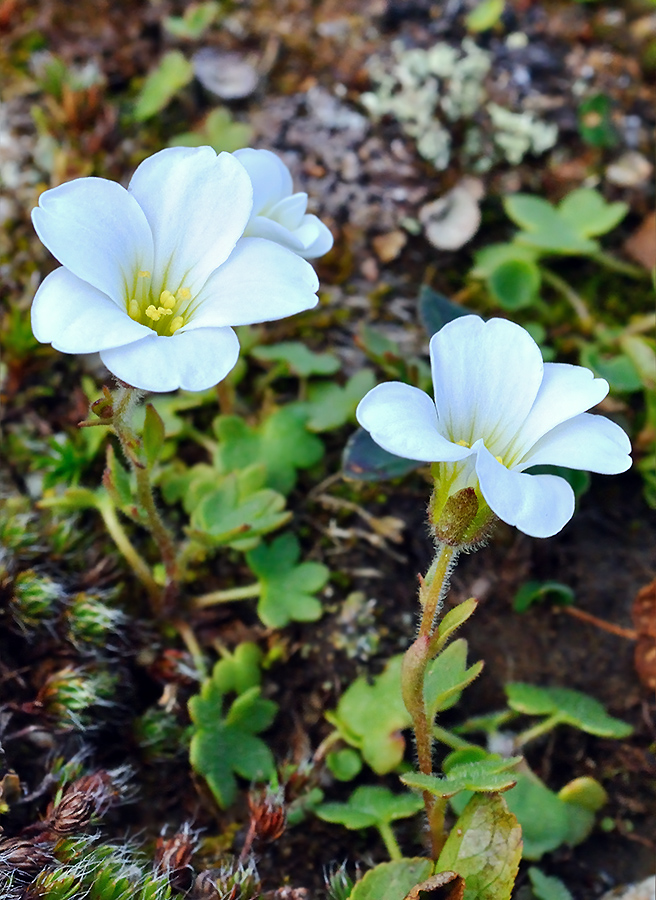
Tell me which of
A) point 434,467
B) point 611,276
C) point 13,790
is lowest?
point 13,790

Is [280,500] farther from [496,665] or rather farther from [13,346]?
[13,346]

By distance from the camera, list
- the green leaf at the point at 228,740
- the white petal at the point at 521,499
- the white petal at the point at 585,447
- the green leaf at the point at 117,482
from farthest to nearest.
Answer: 1. the green leaf at the point at 228,740
2. the green leaf at the point at 117,482
3. the white petal at the point at 585,447
4. the white petal at the point at 521,499

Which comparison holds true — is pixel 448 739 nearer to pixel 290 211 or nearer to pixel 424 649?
pixel 424 649

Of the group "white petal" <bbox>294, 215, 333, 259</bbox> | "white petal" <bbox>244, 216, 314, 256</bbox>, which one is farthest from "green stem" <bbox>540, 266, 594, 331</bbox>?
"white petal" <bbox>244, 216, 314, 256</bbox>

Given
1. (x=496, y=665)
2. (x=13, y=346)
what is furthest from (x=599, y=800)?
(x=13, y=346)

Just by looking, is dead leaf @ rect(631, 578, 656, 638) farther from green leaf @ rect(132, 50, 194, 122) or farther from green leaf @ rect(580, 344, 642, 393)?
green leaf @ rect(132, 50, 194, 122)

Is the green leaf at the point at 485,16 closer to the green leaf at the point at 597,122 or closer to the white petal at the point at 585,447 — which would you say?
the green leaf at the point at 597,122

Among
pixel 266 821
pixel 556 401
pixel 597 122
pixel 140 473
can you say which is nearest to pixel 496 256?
pixel 597 122

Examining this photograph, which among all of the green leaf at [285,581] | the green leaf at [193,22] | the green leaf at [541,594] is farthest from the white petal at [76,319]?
the green leaf at [193,22]
